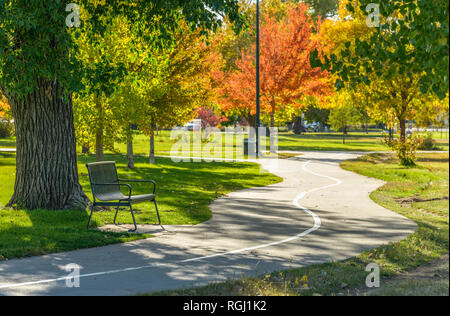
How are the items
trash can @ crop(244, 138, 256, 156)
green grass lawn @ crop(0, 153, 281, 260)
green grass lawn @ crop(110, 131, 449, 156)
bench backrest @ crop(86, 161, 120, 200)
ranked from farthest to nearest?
1. green grass lawn @ crop(110, 131, 449, 156)
2. trash can @ crop(244, 138, 256, 156)
3. bench backrest @ crop(86, 161, 120, 200)
4. green grass lawn @ crop(0, 153, 281, 260)

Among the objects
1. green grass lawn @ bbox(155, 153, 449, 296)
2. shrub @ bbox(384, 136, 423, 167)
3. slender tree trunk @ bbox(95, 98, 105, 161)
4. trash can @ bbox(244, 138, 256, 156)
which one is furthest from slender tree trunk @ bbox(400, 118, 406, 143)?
green grass lawn @ bbox(155, 153, 449, 296)

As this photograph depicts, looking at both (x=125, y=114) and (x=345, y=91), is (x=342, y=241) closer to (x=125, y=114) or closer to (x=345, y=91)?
(x=125, y=114)

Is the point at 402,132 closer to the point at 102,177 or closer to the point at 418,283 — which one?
the point at 102,177

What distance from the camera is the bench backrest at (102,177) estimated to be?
11469 mm

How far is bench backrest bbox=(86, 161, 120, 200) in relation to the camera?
11.5 metres

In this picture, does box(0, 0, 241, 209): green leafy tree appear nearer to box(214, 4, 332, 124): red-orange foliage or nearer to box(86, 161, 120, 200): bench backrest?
box(86, 161, 120, 200): bench backrest

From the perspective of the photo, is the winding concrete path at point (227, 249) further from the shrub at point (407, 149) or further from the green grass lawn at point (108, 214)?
the shrub at point (407, 149)

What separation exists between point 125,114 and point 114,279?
1171cm

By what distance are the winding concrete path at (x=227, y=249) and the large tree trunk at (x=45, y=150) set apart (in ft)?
8.10

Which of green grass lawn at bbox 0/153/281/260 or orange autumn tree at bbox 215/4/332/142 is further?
orange autumn tree at bbox 215/4/332/142

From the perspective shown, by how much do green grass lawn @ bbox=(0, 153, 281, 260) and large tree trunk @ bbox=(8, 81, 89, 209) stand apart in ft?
1.64

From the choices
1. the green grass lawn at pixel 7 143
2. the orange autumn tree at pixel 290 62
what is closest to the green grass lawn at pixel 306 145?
the orange autumn tree at pixel 290 62

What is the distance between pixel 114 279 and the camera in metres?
7.30
